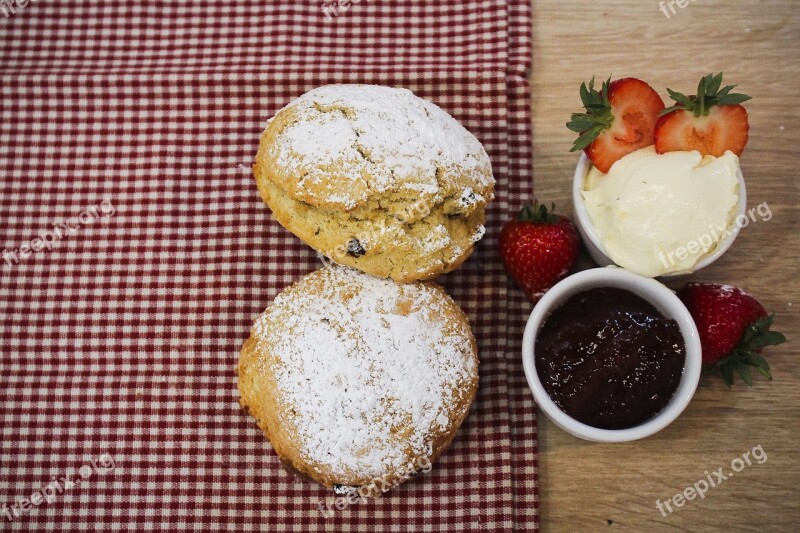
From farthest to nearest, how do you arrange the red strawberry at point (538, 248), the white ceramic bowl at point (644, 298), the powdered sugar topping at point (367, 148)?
the red strawberry at point (538, 248) → the white ceramic bowl at point (644, 298) → the powdered sugar topping at point (367, 148)

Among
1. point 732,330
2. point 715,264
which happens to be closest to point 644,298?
point 732,330

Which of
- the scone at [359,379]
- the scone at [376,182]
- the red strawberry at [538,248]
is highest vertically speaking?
the scone at [376,182]

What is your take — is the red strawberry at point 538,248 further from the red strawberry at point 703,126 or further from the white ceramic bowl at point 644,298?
the red strawberry at point 703,126

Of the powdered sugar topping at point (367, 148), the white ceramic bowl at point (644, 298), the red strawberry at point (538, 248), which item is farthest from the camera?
the red strawberry at point (538, 248)

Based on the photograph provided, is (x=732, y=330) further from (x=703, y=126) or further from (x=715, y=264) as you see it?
(x=703, y=126)

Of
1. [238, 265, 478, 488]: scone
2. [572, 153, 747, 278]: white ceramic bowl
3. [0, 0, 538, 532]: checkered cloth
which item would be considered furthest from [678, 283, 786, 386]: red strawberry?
[238, 265, 478, 488]: scone

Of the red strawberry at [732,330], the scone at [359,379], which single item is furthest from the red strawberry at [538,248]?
the red strawberry at [732,330]
